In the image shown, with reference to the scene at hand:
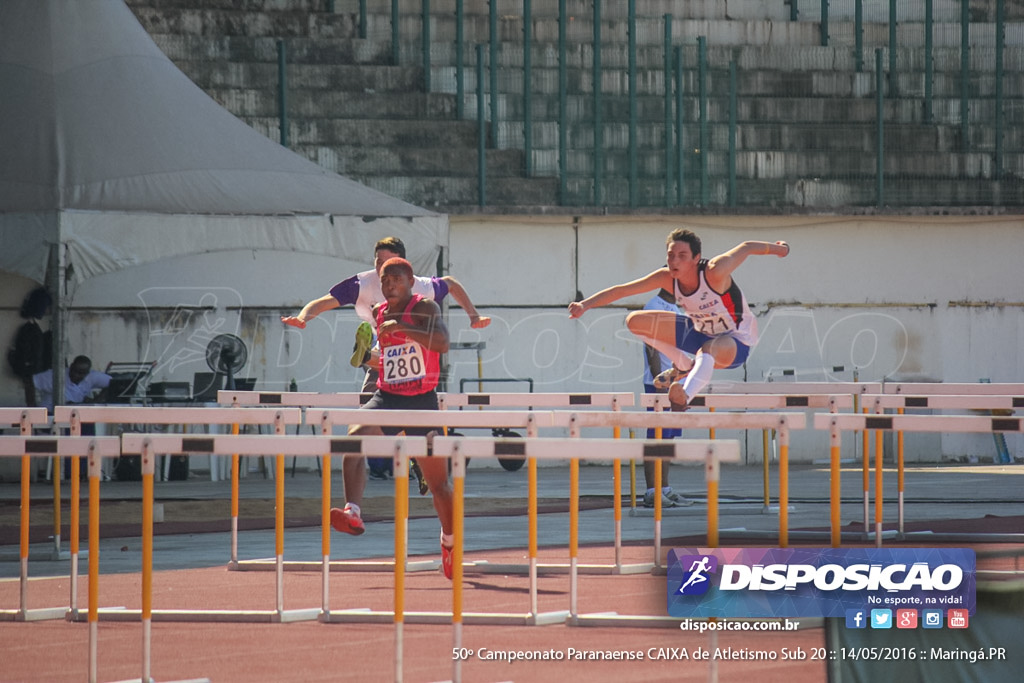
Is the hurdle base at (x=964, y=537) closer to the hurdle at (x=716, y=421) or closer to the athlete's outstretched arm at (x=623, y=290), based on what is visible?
the athlete's outstretched arm at (x=623, y=290)

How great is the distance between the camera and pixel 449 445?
6926 mm

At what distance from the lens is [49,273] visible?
16203 millimetres

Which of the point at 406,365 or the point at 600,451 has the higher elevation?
the point at 406,365

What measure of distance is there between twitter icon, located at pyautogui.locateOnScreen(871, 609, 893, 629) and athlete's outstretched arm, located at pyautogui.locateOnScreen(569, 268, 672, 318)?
559 centimetres

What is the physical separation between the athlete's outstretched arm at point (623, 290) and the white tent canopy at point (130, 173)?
6.03 m

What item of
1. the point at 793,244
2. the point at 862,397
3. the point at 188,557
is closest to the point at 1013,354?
the point at 793,244

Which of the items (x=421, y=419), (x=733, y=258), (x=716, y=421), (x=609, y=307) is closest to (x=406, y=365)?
→ (x=421, y=419)

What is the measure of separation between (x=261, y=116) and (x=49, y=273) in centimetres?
760

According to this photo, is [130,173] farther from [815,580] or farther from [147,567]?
[815,580]

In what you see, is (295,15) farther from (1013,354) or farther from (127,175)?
(1013,354)

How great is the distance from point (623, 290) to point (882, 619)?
19.6ft

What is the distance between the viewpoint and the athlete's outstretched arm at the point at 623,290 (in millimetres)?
11336

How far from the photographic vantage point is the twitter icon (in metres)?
5.71

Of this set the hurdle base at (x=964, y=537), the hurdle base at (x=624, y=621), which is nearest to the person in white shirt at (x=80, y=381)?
the hurdle base at (x=964, y=537)
